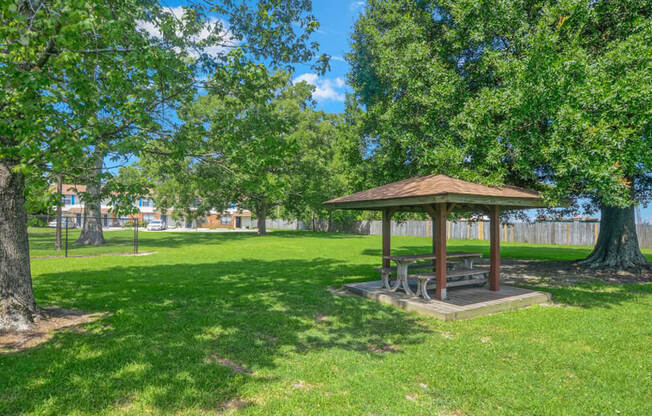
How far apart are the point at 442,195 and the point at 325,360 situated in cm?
352

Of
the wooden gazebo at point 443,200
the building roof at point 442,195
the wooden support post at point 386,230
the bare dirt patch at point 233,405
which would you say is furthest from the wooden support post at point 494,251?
the bare dirt patch at point 233,405

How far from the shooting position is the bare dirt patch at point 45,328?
502 cm

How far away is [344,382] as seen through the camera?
12.8 feet

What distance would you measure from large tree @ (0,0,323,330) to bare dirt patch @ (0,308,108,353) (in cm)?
21

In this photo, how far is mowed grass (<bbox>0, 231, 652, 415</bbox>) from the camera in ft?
11.4

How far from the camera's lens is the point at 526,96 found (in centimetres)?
746


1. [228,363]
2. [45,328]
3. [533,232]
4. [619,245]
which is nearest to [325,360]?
[228,363]

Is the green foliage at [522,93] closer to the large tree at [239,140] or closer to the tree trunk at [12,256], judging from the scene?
the large tree at [239,140]

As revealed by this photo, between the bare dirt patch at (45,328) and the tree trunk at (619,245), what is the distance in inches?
568

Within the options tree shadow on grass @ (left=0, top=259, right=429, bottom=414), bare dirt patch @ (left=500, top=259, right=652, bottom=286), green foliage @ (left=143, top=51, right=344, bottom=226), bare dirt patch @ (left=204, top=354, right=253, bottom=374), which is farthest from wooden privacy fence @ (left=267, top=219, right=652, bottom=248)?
bare dirt patch @ (left=204, top=354, right=253, bottom=374)

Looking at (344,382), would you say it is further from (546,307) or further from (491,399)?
(546,307)

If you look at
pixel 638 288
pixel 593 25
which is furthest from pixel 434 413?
pixel 593 25

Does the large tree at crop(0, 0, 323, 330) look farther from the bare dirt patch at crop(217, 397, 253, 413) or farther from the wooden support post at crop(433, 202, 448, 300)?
the wooden support post at crop(433, 202, 448, 300)

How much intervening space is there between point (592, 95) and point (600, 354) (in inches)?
192
